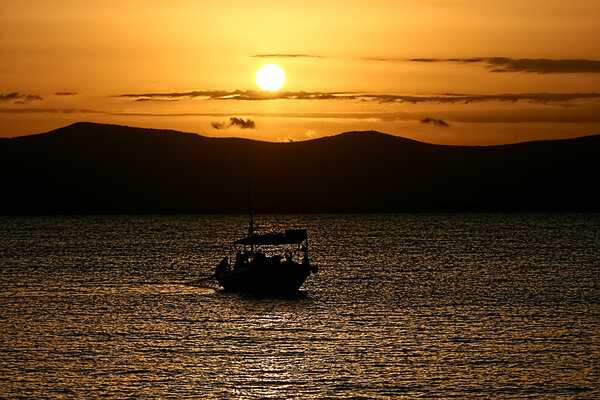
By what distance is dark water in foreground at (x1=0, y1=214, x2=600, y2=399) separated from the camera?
45250mm

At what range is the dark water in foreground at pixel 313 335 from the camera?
45.2 meters

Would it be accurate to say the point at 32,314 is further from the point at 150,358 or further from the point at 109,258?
the point at 109,258

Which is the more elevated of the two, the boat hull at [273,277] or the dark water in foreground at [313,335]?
the boat hull at [273,277]

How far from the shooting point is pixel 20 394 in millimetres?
43344

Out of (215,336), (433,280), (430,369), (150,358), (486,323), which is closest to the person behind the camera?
(430,369)

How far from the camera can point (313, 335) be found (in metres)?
59.5

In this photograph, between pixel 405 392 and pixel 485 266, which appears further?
pixel 485 266

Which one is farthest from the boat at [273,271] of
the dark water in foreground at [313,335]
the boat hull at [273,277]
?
the dark water in foreground at [313,335]

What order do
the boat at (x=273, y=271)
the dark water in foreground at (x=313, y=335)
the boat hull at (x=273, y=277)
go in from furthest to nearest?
1. the boat hull at (x=273, y=277)
2. the boat at (x=273, y=271)
3. the dark water in foreground at (x=313, y=335)

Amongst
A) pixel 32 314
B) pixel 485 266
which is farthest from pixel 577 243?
pixel 32 314

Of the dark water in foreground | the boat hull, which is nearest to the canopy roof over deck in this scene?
the boat hull

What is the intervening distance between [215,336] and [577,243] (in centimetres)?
12972

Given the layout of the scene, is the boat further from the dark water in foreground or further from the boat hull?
the dark water in foreground

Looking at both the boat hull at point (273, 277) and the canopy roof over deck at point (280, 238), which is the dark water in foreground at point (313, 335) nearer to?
the boat hull at point (273, 277)
